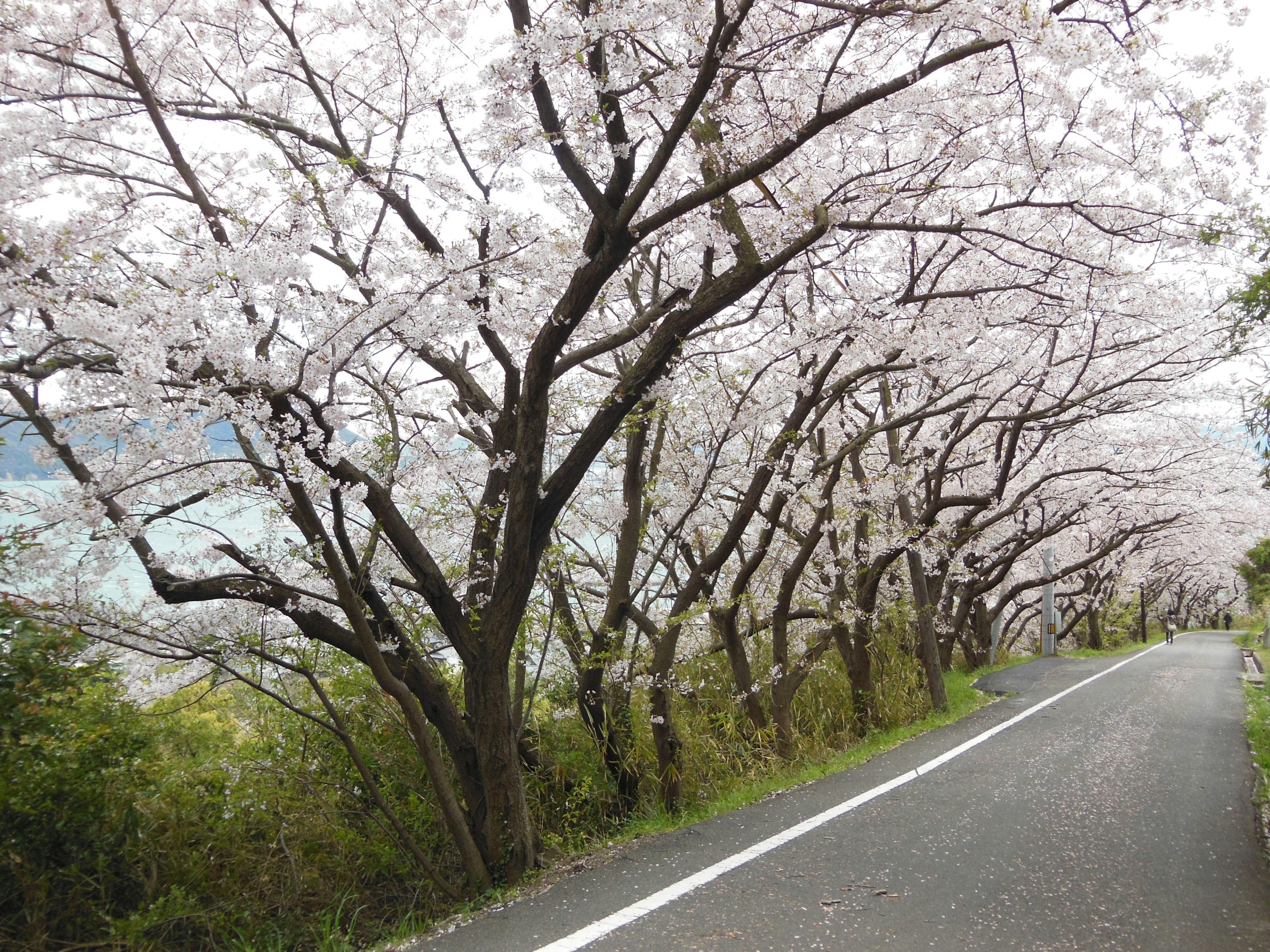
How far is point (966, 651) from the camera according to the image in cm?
2000

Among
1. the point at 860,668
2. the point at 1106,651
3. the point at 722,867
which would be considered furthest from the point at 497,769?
the point at 1106,651

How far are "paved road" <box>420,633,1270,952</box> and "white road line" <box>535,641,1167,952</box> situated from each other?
6 cm

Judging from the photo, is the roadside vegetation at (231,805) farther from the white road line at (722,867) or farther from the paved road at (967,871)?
the paved road at (967,871)

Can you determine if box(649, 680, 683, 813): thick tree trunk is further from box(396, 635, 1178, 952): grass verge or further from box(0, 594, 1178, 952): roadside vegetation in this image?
box(396, 635, 1178, 952): grass verge

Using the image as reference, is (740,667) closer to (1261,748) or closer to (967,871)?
(967,871)

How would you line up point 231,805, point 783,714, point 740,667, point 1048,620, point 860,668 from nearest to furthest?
1. point 231,805
2. point 740,667
3. point 783,714
4. point 860,668
5. point 1048,620

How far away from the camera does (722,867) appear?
473 cm

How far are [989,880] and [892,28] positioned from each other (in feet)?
17.8

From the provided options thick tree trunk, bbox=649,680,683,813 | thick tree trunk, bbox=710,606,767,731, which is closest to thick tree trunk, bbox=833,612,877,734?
thick tree trunk, bbox=710,606,767,731

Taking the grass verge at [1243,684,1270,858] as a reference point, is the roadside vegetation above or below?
above

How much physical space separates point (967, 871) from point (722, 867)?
1.46 m

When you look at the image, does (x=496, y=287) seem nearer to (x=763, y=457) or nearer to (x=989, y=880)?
(x=763, y=457)

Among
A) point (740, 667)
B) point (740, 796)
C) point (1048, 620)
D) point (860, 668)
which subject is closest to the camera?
point (740, 796)

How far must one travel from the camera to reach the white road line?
3762mm
